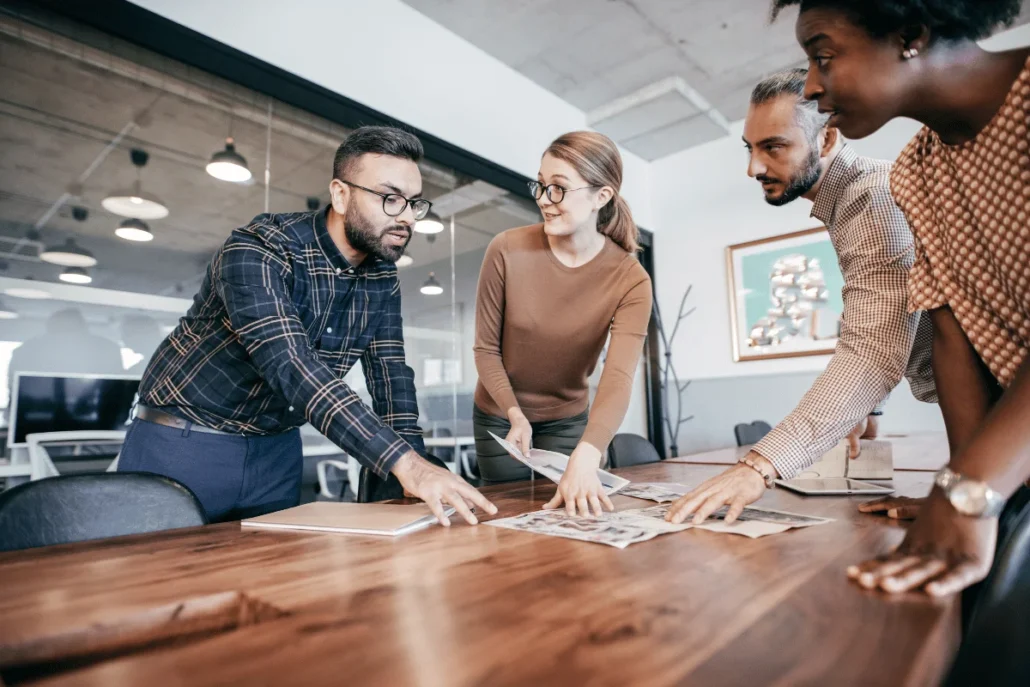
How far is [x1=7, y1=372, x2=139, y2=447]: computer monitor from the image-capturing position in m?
2.34

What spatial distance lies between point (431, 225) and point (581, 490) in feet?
10.7

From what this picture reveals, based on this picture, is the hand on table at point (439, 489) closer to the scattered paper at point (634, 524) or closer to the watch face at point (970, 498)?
the scattered paper at point (634, 524)

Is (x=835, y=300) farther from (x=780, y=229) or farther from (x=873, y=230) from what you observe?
(x=873, y=230)

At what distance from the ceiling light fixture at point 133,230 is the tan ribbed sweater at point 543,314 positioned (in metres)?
1.77

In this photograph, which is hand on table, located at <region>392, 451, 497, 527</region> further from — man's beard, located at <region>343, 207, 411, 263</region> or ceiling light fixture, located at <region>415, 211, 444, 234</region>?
ceiling light fixture, located at <region>415, 211, 444, 234</region>

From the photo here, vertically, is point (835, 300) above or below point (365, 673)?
above

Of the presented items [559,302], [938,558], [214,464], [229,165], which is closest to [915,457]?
[559,302]

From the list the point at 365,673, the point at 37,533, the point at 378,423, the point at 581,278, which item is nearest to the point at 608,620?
the point at 365,673

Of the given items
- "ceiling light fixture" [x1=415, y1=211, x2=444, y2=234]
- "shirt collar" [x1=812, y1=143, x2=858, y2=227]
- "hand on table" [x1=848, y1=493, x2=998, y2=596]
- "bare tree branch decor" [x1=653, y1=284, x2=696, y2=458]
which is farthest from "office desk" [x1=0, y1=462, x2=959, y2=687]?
"bare tree branch decor" [x1=653, y1=284, x2=696, y2=458]

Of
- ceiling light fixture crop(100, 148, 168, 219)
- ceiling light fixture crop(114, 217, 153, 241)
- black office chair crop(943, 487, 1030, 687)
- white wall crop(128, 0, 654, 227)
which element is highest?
white wall crop(128, 0, 654, 227)

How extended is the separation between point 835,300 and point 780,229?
72 centimetres

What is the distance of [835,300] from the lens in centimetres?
452

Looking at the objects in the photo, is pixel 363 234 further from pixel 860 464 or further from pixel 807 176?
pixel 860 464

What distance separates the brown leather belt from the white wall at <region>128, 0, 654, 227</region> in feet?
6.05
